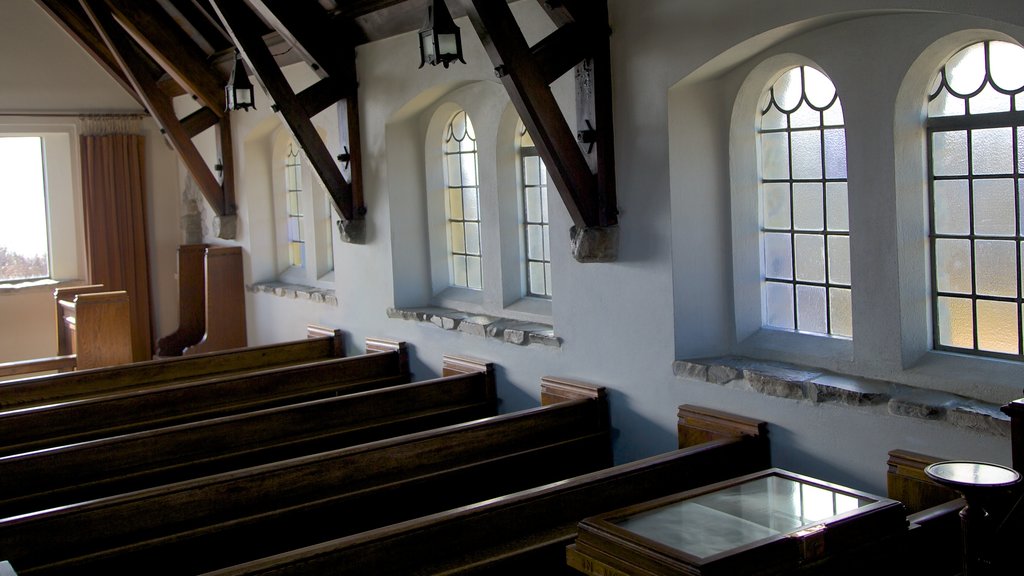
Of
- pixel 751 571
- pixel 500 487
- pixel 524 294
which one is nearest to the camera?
pixel 751 571

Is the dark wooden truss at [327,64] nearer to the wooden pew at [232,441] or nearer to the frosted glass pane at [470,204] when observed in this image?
the frosted glass pane at [470,204]

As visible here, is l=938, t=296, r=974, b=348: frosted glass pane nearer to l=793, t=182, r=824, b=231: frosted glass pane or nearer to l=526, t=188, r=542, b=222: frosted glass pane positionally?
l=793, t=182, r=824, b=231: frosted glass pane

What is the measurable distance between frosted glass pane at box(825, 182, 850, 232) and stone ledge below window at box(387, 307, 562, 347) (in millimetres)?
1540

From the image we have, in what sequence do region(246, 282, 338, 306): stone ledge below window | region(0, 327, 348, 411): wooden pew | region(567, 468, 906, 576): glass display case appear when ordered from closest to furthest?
region(567, 468, 906, 576): glass display case → region(0, 327, 348, 411): wooden pew → region(246, 282, 338, 306): stone ledge below window

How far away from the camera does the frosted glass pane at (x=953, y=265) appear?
3.82 metres

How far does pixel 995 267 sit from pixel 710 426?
129cm

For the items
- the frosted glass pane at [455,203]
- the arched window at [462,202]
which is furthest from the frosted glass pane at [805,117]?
the frosted glass pane at [455,203]

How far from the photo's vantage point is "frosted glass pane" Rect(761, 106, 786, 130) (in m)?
4.45

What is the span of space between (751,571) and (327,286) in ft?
18.3

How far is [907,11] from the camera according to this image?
11.8ft

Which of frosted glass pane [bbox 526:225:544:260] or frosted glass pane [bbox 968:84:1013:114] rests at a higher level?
frosted glass pane [bbox 968:84:1013:114]

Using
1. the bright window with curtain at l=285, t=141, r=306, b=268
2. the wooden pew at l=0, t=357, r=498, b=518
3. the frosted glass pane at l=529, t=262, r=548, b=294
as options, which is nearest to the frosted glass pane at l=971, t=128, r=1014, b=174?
the frosted glass pane at l=529, t=262, r=548, b=294

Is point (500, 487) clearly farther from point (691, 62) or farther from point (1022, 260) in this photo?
point (1022, 260)

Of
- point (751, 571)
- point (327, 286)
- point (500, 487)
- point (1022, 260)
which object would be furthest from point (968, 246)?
point (327, 286)
